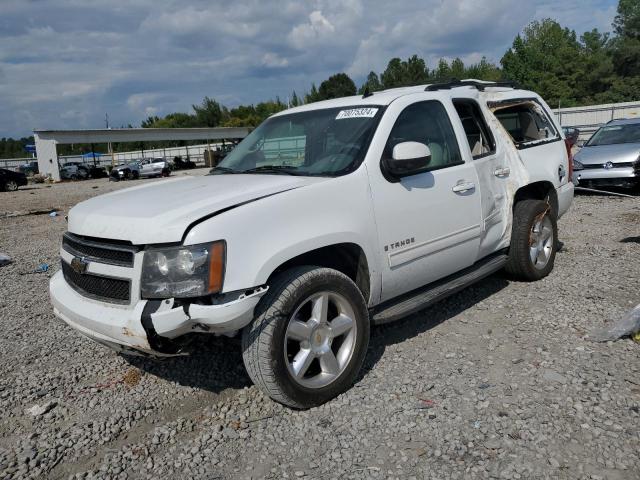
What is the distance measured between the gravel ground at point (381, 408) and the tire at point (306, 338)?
0.18m

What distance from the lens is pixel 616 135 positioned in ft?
39.7

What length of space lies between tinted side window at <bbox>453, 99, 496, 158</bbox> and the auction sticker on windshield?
0.98 metres

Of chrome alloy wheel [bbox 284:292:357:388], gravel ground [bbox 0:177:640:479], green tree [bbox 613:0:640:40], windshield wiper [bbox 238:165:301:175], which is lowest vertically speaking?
gravel ground [bbox 0:177:640:479]

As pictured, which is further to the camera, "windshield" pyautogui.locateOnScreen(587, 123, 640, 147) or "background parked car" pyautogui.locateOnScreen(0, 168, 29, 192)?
"background parked car" pyautogui.locateOnScreen(0, 168, 29, 192)

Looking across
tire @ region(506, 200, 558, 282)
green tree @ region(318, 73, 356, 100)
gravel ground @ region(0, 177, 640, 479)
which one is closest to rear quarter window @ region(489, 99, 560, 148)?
Answer: tire @ region(506, 200, 558, 282)

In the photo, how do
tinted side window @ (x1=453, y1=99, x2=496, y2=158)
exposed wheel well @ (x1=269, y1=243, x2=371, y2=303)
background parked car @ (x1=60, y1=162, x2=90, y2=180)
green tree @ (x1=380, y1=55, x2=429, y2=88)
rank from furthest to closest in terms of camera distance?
green tree @ (x1=380, y1=55, x2=429, y2=88), background parked car @ (x1=60, y1=162, x2=90, y2=180), tinted side window @ (x1=453, y1=99, x2=496, y2=158), exposed wheel well @ (x1=269, y1=243, x2=371, y2=303)

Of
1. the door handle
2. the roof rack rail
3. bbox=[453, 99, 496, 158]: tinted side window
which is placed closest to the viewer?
the door handle

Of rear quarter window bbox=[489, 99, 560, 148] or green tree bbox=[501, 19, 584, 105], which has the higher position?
green tree bbox=[501, 19, 584, 105]

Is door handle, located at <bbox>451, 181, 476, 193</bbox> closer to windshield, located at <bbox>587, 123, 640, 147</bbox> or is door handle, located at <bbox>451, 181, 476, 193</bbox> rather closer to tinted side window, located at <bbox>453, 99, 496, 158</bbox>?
tinted side window, located at <bbox>453, 99, 496, 158</bbox>

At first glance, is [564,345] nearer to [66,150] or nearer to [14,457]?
[14,457]

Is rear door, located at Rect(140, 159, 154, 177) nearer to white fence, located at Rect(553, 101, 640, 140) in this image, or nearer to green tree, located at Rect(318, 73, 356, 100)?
white fence, located at Rect(553, 101, 640, 140)

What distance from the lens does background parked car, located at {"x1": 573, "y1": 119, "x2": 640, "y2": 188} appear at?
35.0 ft

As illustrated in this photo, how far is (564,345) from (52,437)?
3.48m

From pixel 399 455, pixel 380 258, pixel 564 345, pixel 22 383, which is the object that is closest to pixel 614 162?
pixel 564 345
